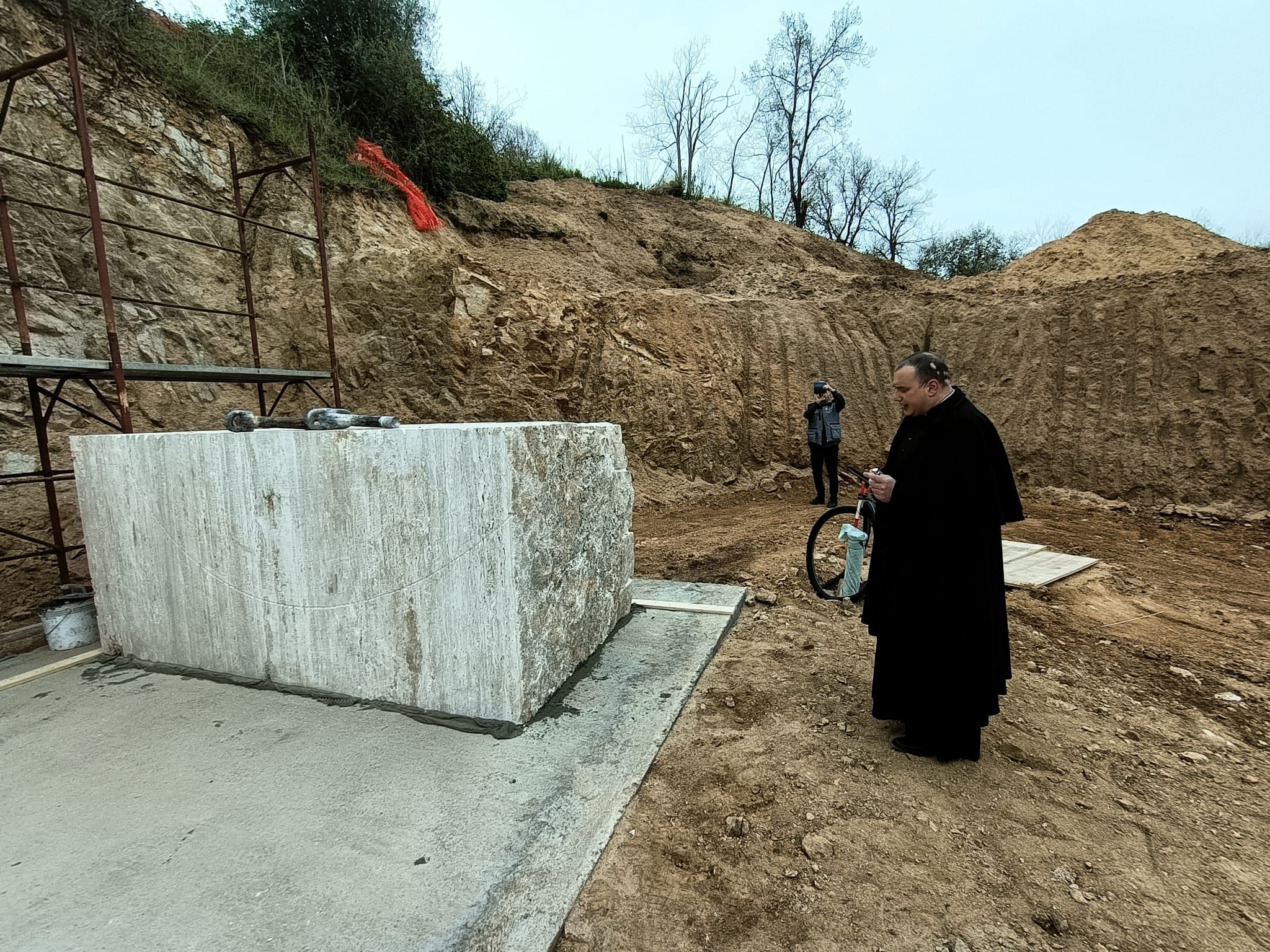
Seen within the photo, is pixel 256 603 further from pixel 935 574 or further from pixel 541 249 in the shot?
pixel 541 249

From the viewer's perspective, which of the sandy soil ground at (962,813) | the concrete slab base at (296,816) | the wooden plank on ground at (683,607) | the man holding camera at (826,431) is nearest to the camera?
the concrete slab base at (296,816)

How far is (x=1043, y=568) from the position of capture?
530 cm

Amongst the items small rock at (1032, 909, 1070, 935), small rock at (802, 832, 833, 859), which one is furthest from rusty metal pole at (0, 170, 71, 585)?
small rock at (1032, 909, 1070, 935)

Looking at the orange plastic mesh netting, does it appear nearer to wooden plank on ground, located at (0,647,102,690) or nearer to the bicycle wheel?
wooden plank on ground, located at (0,647,102,690)

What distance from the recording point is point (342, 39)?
10.5 metres

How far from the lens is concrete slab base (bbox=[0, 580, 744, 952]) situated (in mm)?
1620

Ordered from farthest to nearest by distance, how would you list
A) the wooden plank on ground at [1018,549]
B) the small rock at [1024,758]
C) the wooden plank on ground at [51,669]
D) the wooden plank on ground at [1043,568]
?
the wooden plank on ground at [1018,549] < the wooden plank on ground at [1043,568] < the wooden plank on ground at [51,669] < the small rock at [1024,758]

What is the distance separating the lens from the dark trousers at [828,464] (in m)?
8.37

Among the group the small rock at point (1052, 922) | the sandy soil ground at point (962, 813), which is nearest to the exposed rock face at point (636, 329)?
the sandy soil ground at point (962, 813)

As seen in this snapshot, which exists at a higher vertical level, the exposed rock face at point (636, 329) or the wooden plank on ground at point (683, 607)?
the exposed rock face at point (636, 329)

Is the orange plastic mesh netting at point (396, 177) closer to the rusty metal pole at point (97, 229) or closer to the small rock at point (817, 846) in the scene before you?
the rusty metal pole at point (97, 229)

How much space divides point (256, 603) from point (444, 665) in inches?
45.2

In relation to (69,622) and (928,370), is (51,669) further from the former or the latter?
(928,370)

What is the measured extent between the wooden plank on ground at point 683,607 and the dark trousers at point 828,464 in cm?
492
